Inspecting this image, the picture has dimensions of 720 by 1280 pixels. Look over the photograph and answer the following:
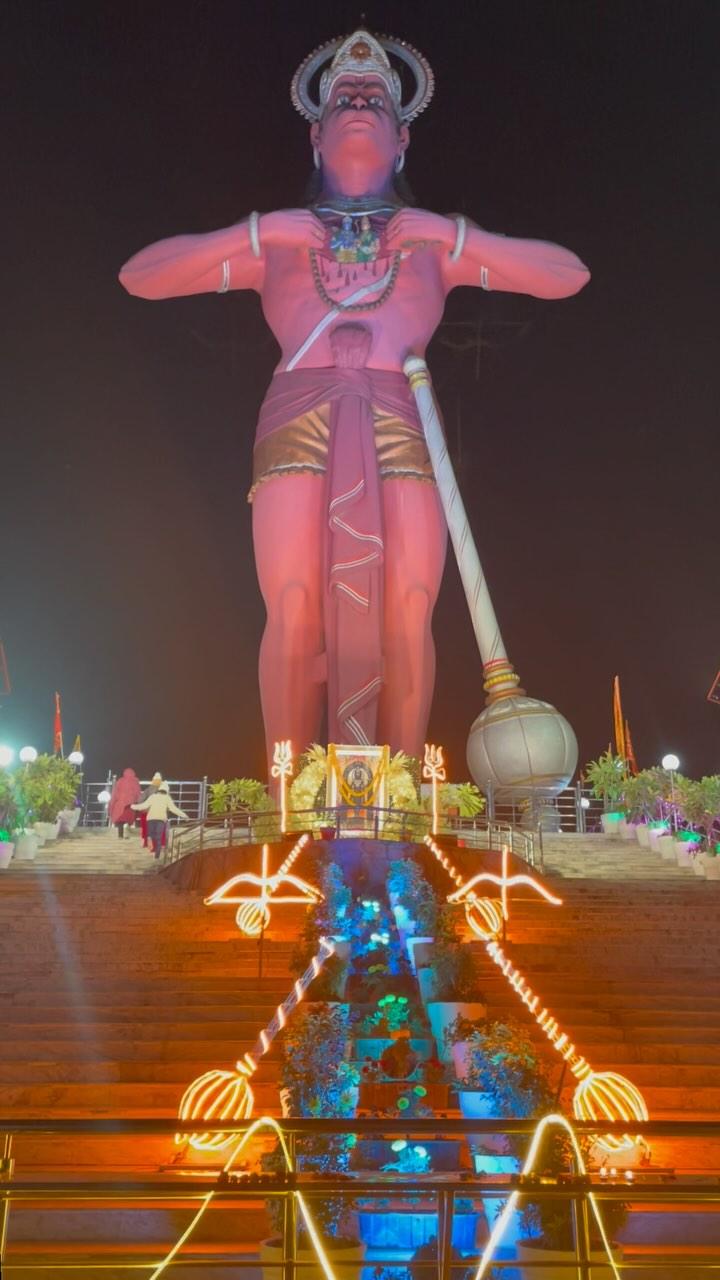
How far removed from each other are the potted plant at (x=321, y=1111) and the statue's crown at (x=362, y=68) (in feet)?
52.7

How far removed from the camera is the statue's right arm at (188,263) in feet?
57.1

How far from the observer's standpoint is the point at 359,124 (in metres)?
17.9

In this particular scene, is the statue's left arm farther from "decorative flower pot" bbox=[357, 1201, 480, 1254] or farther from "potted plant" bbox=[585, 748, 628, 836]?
"decorative flower pot" bbox=[357, 1201, 480, 1254]

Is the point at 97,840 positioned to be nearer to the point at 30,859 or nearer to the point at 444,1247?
the point at 30,859

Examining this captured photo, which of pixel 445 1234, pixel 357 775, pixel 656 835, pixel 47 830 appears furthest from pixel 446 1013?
pixel 47 830

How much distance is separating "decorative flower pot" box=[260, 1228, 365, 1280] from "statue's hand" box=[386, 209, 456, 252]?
14.6 meters

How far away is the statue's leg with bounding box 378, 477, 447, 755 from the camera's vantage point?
1727 centimetres

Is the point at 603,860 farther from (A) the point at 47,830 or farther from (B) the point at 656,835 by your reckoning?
(A) the point at 47,830

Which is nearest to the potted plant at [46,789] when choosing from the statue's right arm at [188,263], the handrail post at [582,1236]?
the statue's right arm at [188,263]

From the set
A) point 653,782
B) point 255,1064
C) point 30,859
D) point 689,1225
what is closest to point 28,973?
point 255,1064

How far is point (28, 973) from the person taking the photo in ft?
31.8

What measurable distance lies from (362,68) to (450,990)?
15.5 meters

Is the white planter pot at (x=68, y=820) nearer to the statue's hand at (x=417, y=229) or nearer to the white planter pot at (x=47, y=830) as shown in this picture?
the white planter pot at (x=47, y=830)

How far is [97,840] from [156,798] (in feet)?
12.0
